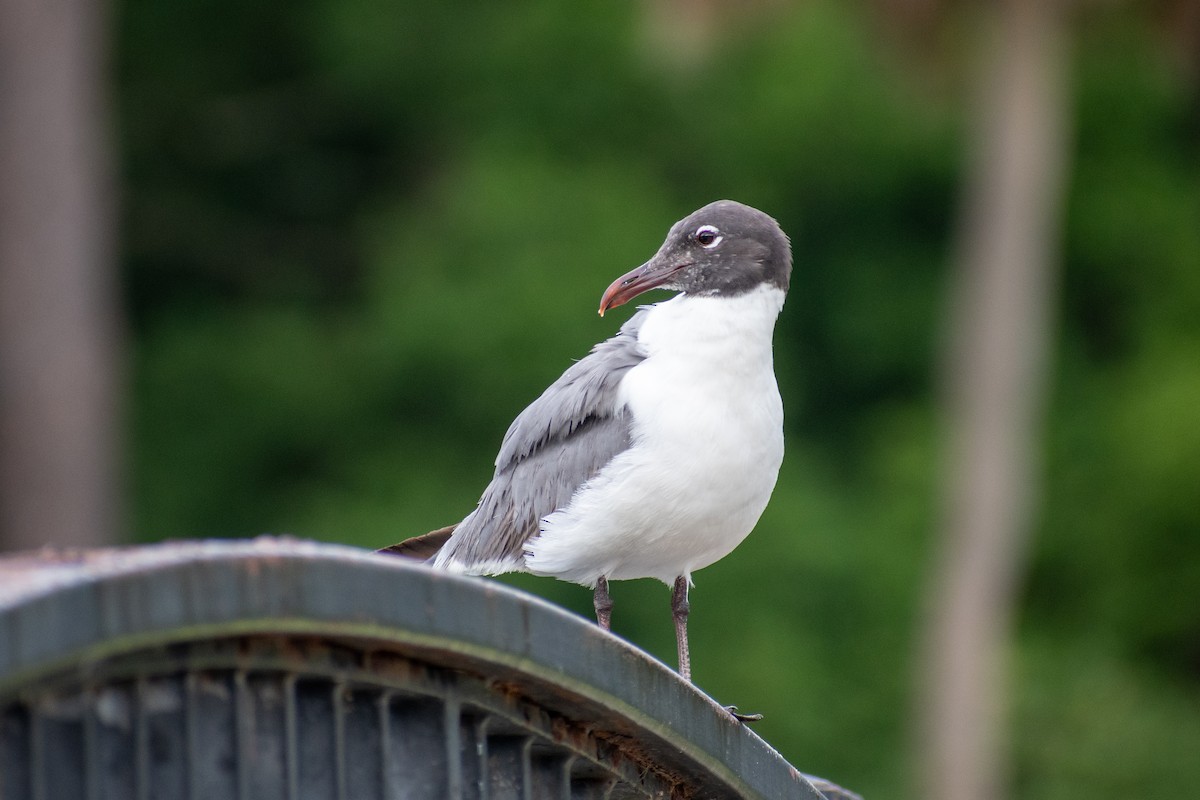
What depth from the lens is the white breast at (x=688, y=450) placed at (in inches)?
158

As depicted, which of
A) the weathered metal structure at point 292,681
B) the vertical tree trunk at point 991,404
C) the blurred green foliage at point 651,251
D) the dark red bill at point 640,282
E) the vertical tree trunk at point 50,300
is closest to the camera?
the weathered metal structure at point 292,681

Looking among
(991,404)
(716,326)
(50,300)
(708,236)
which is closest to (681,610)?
(716,326)

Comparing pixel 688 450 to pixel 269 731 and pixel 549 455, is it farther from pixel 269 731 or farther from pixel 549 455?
pixel 269 731

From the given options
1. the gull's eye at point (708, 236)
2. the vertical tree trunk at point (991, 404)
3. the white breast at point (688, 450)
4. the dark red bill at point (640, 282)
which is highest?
the vertical tree trunk at point (991, 404)

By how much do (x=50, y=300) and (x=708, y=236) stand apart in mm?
8381

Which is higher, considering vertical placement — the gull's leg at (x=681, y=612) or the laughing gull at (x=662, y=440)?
the laughing gull at (x=662, y=440)

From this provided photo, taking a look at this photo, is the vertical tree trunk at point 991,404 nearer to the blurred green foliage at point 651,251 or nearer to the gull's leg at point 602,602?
the blurred green foliage at point 651,251

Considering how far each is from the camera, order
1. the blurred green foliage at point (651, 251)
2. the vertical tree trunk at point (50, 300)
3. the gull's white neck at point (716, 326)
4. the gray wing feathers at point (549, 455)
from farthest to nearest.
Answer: the blurred green foliage at point (651, 251) → the vertical tree trunk at point (50, 300) → the gray wing feathers at point (549, 455) → the gull's white neck at point (716, 326)

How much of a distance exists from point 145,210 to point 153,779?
14294 mm

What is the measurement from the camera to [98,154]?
12.8 meters

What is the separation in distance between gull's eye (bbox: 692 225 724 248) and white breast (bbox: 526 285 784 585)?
0.49 ft

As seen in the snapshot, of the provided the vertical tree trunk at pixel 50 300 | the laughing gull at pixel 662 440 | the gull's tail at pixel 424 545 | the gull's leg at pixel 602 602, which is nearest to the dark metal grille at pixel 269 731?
the laughing gull at pixel 662 440

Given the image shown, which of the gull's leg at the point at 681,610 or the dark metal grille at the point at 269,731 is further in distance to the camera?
the gull's leg at the point at 681,610

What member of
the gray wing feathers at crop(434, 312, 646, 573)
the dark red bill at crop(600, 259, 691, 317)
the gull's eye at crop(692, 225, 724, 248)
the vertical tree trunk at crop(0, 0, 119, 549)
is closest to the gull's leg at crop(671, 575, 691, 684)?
the gray wing feathers at crop(434, 312, 646, 573)
